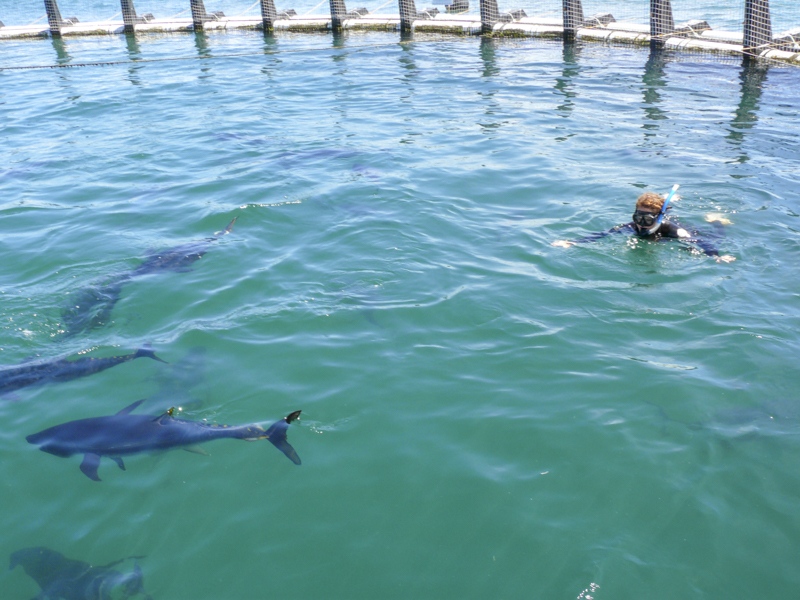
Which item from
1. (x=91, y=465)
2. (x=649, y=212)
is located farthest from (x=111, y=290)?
(x=649, y=212)

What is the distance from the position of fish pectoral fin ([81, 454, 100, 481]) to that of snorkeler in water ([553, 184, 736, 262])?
5.83 m

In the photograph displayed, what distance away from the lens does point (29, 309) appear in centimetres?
795

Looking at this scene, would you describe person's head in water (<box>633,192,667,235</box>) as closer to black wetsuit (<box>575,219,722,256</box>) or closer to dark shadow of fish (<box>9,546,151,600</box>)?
black wetsuit (<box>575,219,722,256</box>)

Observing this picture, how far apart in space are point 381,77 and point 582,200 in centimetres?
1036

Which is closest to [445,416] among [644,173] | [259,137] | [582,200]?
[582,200]

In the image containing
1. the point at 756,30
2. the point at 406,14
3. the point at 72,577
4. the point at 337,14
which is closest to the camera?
the point at 72,577

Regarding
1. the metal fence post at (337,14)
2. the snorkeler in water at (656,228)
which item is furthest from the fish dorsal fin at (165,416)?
the metal fence post at (337,14)

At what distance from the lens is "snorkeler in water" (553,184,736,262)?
8453 millimetres

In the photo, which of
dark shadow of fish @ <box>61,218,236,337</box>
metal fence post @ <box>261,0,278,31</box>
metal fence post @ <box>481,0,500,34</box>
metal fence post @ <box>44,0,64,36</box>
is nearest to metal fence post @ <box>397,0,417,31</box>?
metal fence post @ <box>481,0,500,34</box>

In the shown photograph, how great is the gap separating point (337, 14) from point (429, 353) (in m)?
21.4

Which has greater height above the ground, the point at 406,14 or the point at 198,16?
the point at 198,16

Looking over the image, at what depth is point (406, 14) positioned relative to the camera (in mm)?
24219

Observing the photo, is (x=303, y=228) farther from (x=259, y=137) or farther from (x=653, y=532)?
(x=653, y=532)

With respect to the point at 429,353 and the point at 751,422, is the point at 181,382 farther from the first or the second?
the point at 751,422
